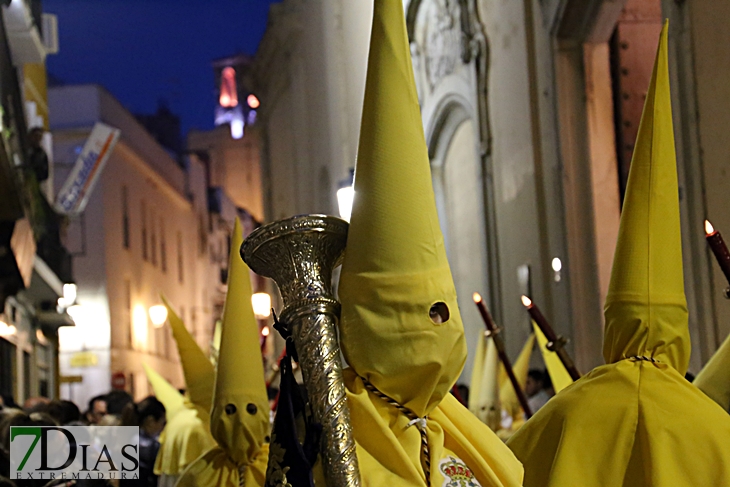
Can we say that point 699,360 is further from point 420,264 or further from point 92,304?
point 92,304

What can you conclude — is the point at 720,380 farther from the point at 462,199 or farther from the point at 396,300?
the point at 462,199

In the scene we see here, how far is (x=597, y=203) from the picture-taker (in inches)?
392

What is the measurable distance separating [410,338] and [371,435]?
267 mm

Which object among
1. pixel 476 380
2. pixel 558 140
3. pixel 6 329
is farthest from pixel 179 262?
pixel 476 380

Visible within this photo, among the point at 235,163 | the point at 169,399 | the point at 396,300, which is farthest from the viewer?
the point at 235,163

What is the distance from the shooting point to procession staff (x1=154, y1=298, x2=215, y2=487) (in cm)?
720

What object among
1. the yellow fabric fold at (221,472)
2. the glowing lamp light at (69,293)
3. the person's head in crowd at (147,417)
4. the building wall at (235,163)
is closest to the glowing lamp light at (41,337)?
the glowing lamp light at (69,293)

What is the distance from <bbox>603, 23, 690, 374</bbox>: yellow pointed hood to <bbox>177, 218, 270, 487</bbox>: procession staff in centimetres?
189

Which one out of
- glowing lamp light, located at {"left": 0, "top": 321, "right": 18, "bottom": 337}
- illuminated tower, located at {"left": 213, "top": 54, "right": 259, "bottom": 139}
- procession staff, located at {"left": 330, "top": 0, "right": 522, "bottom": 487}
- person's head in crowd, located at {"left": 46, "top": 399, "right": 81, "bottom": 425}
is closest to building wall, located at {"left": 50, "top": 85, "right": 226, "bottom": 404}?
glowing lamp light, located at {"left": 0, "top": 321, "right": 18, "bottom": 337}

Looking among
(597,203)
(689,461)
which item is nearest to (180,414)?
(597,203)

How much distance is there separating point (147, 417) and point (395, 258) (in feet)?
21.1

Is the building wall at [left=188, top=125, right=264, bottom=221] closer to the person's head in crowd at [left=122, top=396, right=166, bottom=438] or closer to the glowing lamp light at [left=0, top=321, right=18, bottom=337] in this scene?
the glowing lamp light at [left=0, top=321, right=18, bottom=337]

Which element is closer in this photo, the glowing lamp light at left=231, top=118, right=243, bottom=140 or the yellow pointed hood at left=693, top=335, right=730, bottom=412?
the yellow pointed hood at left=693, top=335, right=730, bottom=412

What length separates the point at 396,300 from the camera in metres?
2.90
